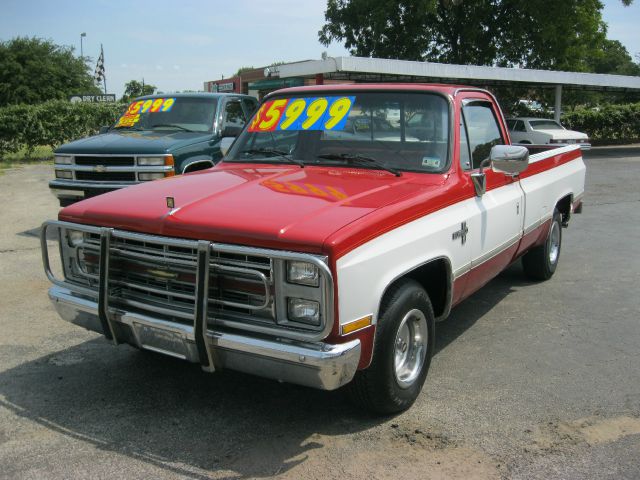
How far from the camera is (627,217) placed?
10.5 metres

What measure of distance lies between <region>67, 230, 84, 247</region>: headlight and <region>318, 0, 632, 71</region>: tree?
27.4 meters

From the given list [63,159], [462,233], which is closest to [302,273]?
[462,233]

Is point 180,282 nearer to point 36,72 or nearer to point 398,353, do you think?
point 398,353

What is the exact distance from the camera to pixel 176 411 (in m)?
3.73

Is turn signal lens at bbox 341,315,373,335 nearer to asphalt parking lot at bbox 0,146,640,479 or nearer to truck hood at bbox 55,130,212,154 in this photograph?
asphalt parking lot at bbox 0,146,640,479

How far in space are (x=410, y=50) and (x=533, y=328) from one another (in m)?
28.3

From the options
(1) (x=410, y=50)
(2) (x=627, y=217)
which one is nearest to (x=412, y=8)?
(1) (x=410, y=50)

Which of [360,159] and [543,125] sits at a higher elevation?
[543,125]

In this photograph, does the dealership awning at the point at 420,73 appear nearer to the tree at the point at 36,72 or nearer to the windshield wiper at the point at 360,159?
the windshield wiper at the point at 360,159

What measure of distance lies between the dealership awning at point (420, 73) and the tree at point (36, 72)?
23894mm

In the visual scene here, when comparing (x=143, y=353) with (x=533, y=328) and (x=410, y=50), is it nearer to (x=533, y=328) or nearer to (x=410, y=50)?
(x=533, y=328)

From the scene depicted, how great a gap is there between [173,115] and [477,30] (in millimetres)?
24506

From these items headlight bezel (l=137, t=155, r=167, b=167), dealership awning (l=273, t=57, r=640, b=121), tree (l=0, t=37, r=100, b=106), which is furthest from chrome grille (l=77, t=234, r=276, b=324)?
tree (l=0, t=37, r=100, b=106)

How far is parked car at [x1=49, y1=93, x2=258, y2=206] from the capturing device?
8.18 m
